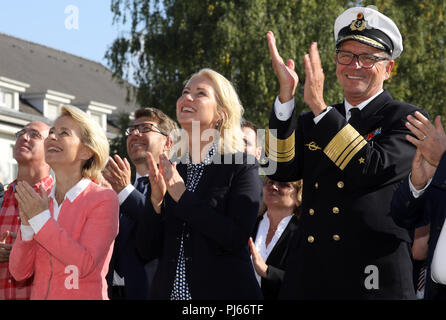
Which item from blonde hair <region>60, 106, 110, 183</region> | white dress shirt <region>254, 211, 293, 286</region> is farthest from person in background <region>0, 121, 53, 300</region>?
white dress shirt <region>254, 211, 293, 286</region>

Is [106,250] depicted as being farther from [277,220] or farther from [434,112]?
[434,112]

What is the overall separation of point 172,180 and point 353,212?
3.79 feet

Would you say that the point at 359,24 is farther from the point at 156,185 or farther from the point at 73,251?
the point at 73,251

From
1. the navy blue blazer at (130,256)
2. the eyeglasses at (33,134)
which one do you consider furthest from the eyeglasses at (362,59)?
the eyeglasses at (33,134)

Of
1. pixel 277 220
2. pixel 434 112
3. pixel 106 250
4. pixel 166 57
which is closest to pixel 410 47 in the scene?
pixel 434 112

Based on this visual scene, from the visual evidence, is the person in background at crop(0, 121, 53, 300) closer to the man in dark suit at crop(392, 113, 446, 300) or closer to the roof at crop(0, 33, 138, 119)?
the man in dark suit at crop(392, 113, 446, 300)

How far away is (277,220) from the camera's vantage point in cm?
644

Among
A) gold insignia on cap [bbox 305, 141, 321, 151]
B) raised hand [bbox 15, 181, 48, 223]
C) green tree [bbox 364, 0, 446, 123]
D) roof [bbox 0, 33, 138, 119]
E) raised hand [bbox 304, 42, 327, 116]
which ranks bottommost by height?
raised hand [bbox 15, 181, 48, 223]

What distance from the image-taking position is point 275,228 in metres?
6.43

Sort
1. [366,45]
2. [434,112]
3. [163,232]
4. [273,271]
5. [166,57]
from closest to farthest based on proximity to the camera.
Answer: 1. [366,45]
2. [163,232]
3. [273,271]
4. [166,57]
5. [434,112]

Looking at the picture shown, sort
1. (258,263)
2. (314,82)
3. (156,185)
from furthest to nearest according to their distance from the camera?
(258,263), (156,185), (314,82)

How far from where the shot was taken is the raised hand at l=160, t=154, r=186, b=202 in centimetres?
471

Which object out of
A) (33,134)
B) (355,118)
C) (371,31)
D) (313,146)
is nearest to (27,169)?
(33,134)

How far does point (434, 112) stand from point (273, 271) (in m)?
22.9
